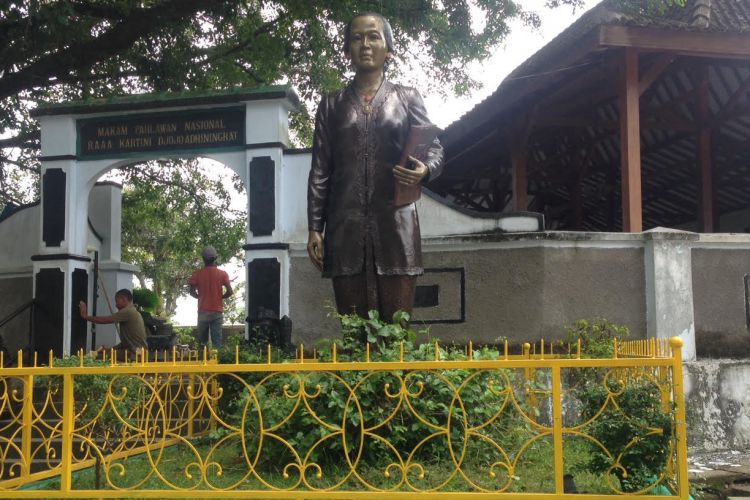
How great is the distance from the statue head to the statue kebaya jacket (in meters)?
0.22

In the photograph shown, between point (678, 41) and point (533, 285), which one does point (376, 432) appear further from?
point (678, 41)

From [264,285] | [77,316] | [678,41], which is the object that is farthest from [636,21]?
[77,316]

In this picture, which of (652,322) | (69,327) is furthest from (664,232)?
(69,327)

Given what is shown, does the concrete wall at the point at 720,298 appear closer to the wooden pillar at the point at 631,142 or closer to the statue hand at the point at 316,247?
the wooden pillar at the point at 631,142

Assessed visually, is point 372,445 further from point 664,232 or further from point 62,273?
point 62,273

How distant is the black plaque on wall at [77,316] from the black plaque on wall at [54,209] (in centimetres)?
49

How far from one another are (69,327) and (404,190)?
20.5ft

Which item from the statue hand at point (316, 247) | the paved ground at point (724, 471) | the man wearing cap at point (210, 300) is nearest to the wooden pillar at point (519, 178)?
the man wearing cap at point (210, 300)

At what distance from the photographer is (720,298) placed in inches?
314

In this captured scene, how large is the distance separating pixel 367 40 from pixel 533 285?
12.9 feet

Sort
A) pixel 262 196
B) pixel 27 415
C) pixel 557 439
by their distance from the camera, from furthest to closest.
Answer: pixel 262 196, pixel 27 415, pixel 557 439

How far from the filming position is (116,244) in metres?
11.1

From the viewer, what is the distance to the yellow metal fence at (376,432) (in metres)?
3.74

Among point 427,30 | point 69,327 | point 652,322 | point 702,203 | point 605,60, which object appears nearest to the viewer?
point 652,322
